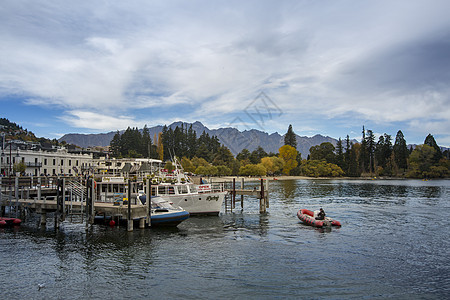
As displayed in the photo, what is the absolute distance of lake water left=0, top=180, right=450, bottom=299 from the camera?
18.7 m

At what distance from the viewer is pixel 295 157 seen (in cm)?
19625

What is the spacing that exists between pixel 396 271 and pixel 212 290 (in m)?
12.8

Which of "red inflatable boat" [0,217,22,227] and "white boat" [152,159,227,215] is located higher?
"white boat" [152,159,227,215]

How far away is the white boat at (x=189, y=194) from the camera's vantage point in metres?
42.4

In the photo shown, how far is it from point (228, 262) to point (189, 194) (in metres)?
20.1

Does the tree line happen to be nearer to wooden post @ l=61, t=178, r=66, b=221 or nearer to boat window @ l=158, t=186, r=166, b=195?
boat window @ l=158, t=186, r=166, b=195

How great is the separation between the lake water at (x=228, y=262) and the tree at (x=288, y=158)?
506ft

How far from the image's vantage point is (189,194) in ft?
141

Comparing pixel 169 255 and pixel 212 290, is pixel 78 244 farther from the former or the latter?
pixel 212 290

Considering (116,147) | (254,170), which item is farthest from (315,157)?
(116,147)

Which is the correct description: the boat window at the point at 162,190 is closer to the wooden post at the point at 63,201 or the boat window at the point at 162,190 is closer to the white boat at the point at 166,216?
the white boat at the point at 166,216

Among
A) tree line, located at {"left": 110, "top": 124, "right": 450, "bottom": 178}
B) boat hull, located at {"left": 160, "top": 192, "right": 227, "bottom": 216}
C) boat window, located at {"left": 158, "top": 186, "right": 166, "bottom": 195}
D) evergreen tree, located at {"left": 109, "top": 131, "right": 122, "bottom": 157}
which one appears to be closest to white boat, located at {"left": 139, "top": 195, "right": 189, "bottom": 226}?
boat hull, located at {"left": 160, "top": 192, "right": 227, "bottom": 216}

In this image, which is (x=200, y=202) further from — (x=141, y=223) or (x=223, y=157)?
(x=223, y=157)

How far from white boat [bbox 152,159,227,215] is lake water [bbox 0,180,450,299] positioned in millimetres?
5701
